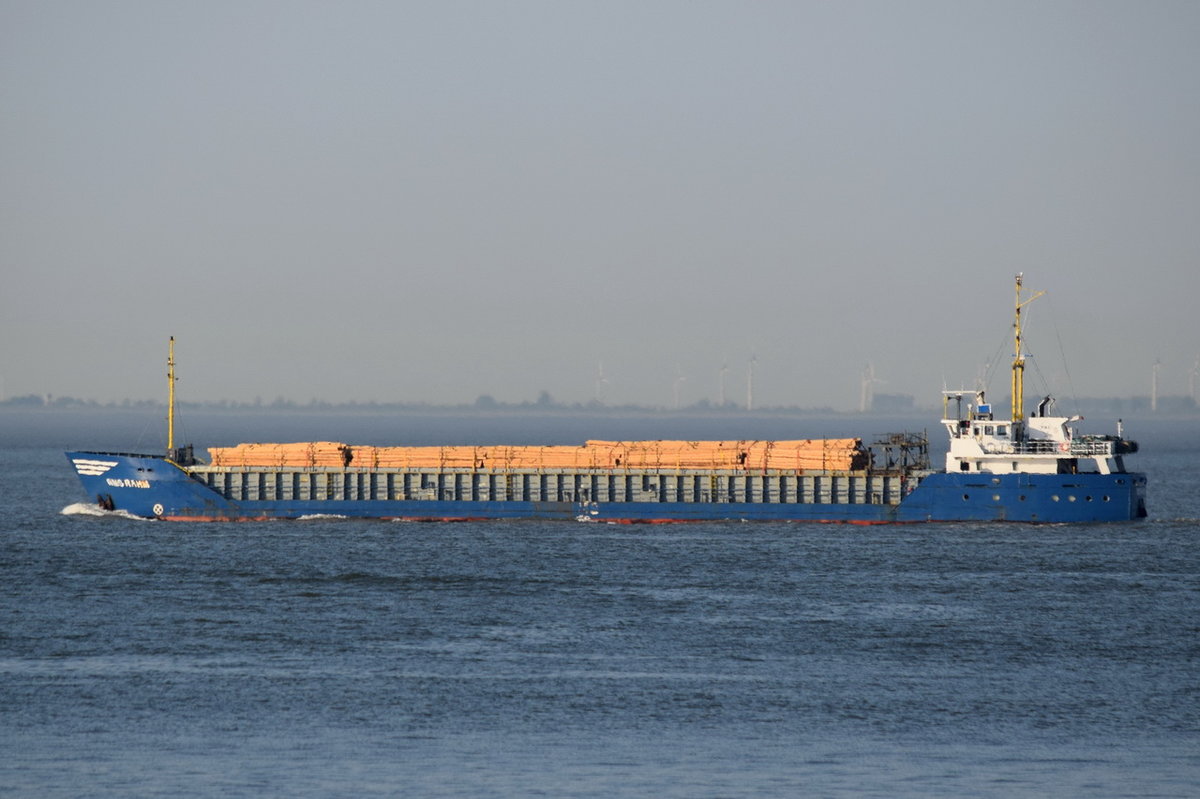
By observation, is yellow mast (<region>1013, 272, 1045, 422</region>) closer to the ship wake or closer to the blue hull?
the blue hull

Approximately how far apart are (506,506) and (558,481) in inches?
133

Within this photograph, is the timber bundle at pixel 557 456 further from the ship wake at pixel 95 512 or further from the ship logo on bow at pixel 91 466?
the ship logo on bow at pixel 91 466

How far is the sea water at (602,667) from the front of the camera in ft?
118

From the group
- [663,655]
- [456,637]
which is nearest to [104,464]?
[456,637]

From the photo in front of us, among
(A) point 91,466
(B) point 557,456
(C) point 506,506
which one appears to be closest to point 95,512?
(A) point 91,466

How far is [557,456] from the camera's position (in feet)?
290

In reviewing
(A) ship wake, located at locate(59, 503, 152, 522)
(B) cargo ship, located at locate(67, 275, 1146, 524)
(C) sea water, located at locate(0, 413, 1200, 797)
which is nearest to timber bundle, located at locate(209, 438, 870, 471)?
(B) cargo ship, located at locate(67, 275, 1146, 524)

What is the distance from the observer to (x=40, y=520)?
92875 millimetres

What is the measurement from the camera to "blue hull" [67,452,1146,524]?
8131 centimetres

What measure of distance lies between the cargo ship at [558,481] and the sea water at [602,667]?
6.63 meters

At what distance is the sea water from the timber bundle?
8796 mm

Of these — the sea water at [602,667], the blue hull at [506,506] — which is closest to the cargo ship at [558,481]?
the blue hull at [506,506]

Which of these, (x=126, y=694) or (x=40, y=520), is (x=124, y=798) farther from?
(x=40, y=520)

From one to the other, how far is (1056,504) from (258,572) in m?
41.7
